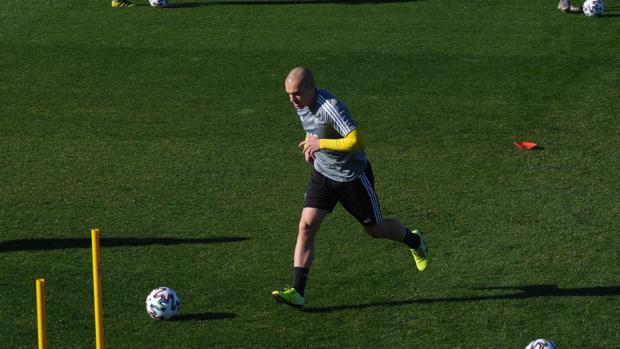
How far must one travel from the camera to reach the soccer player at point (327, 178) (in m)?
10.4

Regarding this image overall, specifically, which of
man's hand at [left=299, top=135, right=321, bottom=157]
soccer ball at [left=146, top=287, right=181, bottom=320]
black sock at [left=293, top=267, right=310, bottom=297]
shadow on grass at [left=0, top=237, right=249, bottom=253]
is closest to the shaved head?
man's hand at [left=299, top=135, right=321, bottom=157]

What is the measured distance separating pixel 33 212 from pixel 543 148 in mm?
6362

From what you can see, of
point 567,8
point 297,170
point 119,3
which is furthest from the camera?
point 119,3

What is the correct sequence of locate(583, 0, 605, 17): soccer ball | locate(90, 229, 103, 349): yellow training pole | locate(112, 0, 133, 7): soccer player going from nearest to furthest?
1. locate(90, 229, 103, 349): yellow training pole
2. locate(583, 0, 605, 17): soccer ball
3. locate(112, 0, 133, 7): soccer player

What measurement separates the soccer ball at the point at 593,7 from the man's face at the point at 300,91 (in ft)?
38.7

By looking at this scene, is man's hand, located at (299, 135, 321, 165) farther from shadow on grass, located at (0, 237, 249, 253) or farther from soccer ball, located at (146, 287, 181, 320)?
shadow on grass, located at (0, 237, 249, 253)

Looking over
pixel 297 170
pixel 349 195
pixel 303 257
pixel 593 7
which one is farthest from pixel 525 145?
pixel 593 7

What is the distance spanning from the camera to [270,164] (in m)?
14.6

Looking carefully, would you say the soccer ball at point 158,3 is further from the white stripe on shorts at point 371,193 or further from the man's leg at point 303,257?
the white stripe on shorts at point 371,193

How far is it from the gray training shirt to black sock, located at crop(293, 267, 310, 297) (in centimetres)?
90

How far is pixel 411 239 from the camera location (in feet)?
37.1

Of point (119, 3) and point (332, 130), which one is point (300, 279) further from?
point (119, 3)

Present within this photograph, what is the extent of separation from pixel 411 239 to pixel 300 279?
3.97 ft

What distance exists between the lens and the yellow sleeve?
10.3 meters
